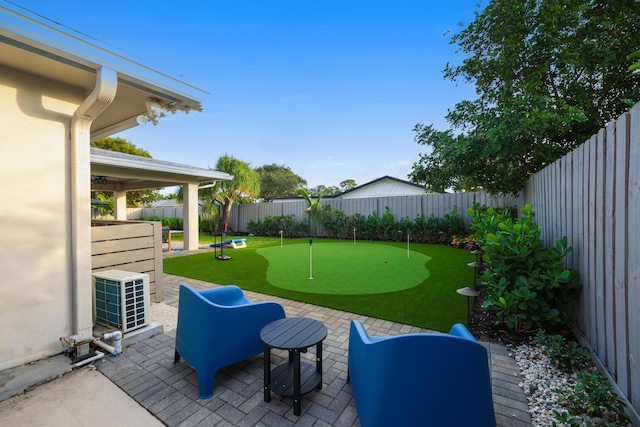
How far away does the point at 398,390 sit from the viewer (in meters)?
1.54

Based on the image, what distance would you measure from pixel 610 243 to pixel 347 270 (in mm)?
5166

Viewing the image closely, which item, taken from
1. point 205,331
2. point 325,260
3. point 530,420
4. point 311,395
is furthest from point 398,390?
point 325,260

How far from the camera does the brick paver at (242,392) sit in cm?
207

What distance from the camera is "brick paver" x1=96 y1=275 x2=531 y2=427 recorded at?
2070 millimetres

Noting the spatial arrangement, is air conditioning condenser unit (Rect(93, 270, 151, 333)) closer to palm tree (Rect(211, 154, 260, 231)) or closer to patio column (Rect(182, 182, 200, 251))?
patio column (Rect(182, 182, 200, 251))

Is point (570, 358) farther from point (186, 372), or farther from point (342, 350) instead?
point (186, 372)

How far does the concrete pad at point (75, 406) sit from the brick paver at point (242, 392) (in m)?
0.09

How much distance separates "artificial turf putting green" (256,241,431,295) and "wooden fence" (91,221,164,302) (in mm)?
2240

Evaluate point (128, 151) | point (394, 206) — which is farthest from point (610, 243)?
point (128, 151)

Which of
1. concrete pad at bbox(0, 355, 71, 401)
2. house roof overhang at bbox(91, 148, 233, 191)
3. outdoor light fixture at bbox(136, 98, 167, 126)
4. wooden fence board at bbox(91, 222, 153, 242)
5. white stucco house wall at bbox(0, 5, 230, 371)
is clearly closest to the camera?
concrete pad at bbox(0, 355, 71, 401)

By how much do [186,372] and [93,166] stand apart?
8538 millimetres

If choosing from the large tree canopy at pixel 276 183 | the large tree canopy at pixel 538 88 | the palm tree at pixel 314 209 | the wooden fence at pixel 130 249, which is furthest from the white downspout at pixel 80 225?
the large tree canopy at pixel 276 183

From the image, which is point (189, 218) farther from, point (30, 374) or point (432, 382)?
point (432, 382)

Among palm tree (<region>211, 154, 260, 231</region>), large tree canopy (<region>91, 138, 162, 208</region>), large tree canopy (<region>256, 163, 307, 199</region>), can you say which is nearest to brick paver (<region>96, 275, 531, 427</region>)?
palm tree (<region>211, 154, 260, 231</region>)
